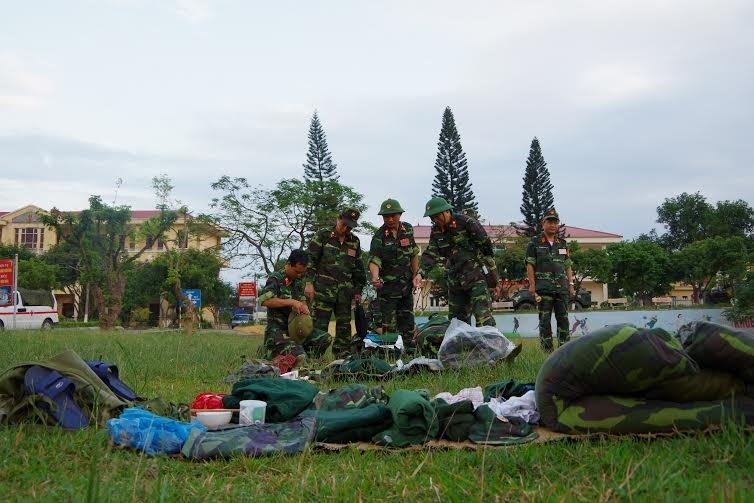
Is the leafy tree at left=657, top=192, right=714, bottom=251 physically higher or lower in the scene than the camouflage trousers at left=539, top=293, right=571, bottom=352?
higher

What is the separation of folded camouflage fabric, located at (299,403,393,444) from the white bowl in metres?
0.54

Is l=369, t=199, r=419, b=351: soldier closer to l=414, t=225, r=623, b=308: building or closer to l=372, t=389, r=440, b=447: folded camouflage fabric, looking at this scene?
l=372, t=389, r=440, b=447: folded camouflage fabric

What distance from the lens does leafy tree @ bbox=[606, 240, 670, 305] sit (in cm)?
4147

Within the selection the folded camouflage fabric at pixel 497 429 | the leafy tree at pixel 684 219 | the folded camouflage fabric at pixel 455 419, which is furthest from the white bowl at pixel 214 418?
the leafy tree at pixel 684 219

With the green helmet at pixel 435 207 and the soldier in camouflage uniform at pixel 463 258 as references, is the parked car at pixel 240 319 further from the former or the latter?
the green helmet at pixel 435 207

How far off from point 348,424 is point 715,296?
27871 mm

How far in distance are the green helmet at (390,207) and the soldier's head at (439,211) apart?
41 cm

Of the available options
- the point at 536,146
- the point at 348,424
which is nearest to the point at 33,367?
the point at 348,424

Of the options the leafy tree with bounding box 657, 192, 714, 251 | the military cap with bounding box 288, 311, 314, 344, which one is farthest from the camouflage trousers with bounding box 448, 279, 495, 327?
the leafy tree with bounding box 657, 192, 714, 251

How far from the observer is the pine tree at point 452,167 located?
36.8m

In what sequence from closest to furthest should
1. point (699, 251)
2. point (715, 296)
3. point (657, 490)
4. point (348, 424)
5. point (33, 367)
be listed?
1. point (657, 490)
2. point (348, 424)
3. point (33, 367)
4. point (715, 296)
5. point (699, 251)

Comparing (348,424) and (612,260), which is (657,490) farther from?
(612,260)

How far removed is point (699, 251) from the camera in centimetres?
3966

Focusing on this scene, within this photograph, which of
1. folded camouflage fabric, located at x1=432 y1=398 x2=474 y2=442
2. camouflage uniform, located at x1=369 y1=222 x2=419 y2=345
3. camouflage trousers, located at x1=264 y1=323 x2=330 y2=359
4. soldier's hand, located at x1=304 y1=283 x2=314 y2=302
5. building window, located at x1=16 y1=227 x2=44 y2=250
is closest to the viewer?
folded camouflage fabric, located at x1=432 y1=398 x2=474 y2=442
